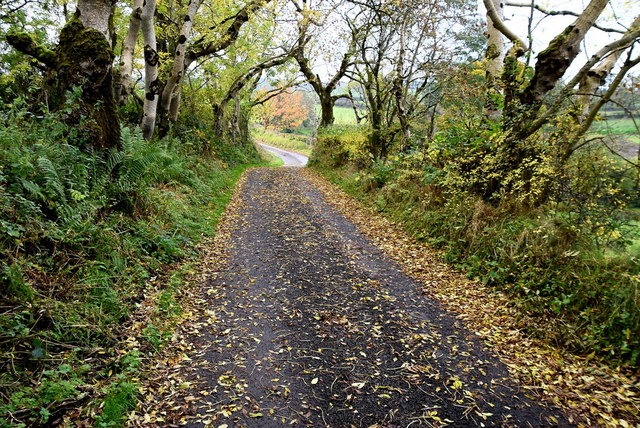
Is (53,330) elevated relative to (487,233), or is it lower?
lower

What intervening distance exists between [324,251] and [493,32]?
5.88m

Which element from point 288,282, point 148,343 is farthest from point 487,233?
point 148,343

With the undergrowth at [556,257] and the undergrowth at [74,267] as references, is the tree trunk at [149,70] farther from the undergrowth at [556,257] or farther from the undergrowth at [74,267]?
the undergrowth at [556,257]

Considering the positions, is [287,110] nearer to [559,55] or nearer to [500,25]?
[500,25]

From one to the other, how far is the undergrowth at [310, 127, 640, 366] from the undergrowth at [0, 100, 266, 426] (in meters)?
4.74

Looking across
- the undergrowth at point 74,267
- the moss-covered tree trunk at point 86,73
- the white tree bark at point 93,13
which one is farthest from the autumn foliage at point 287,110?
the undergrowth at point 74,267

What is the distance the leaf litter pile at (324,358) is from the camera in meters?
3.12

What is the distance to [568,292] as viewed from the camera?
446 centimetres

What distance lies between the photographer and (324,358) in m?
3.84

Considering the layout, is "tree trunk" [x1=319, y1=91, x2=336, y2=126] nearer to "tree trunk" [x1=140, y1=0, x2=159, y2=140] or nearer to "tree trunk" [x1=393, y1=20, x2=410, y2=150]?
"tree trunk" [x1=393, y1=20, x2=410, y2=150]

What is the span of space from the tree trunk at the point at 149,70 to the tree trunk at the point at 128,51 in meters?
0.36

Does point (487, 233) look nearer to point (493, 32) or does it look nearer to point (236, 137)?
point (493, 32)

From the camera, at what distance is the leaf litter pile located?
10.2ft

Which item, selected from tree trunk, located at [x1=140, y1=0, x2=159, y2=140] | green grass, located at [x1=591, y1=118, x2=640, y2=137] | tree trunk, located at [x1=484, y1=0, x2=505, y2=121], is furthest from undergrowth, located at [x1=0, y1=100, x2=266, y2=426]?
tree trunk, located at [x1=484, y1=0, x2=505, y2=121]
